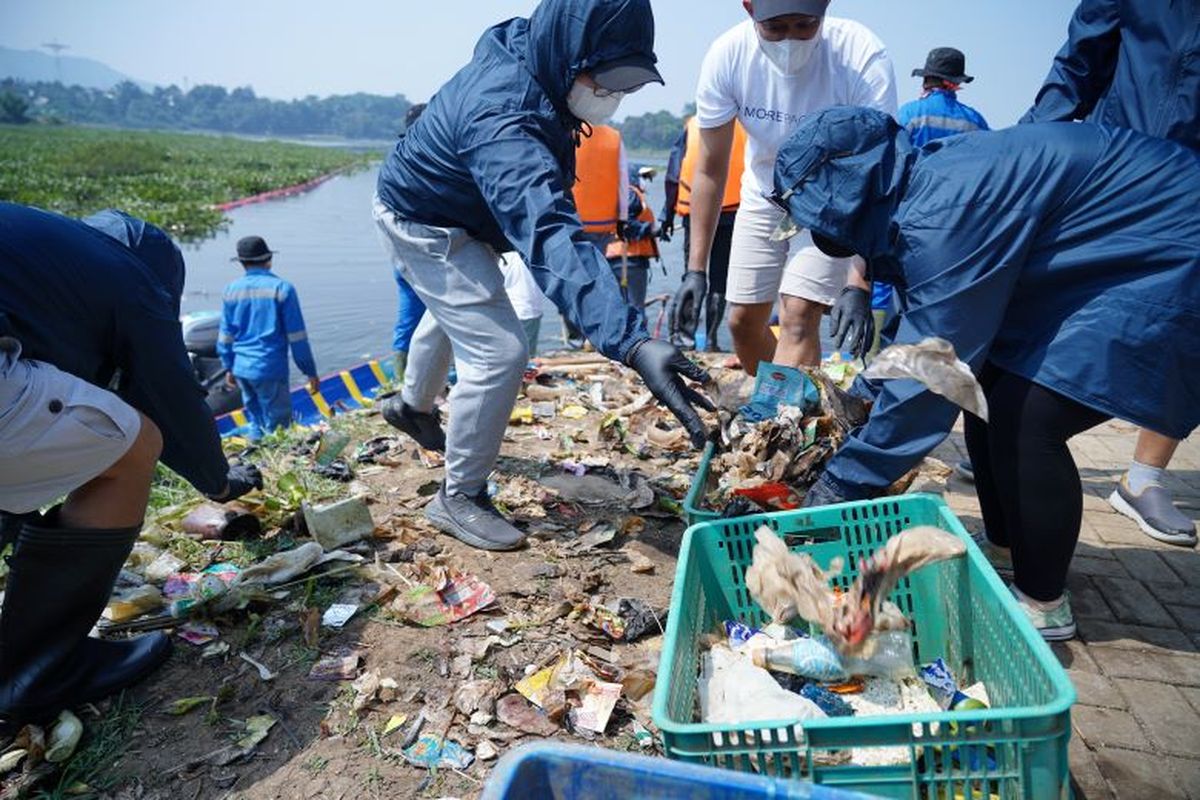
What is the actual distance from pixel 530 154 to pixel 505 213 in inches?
7.5

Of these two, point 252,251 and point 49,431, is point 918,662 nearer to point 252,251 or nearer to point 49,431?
point 49,431

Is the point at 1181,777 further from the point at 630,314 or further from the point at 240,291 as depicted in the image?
the point at 240,291

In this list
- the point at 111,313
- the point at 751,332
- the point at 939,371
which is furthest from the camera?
the point at 751,332

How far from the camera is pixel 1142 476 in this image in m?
3.19

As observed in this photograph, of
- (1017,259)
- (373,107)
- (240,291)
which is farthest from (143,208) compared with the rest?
(373,107)

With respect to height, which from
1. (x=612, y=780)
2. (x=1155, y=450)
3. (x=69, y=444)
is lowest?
(x=1155, y=450)

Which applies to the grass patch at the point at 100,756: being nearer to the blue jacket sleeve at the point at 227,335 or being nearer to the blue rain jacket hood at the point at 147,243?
the blue rain jacket hood at the point at 147,243

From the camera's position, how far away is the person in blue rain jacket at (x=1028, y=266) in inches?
76.1

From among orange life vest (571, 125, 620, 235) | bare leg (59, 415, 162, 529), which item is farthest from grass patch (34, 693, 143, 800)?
orange life vest (571, 125, 620, 235)

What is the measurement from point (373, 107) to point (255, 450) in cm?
18434

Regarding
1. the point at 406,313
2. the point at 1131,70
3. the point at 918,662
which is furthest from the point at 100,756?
the point at 406,313

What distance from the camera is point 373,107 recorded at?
170250mm

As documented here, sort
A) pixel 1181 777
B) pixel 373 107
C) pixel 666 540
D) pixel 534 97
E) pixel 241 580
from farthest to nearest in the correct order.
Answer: pixel 373 107, pixel 666 540, pixel 241 580, pixel 534 97, pixel 1181 777

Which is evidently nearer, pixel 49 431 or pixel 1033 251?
pixel 49 431
